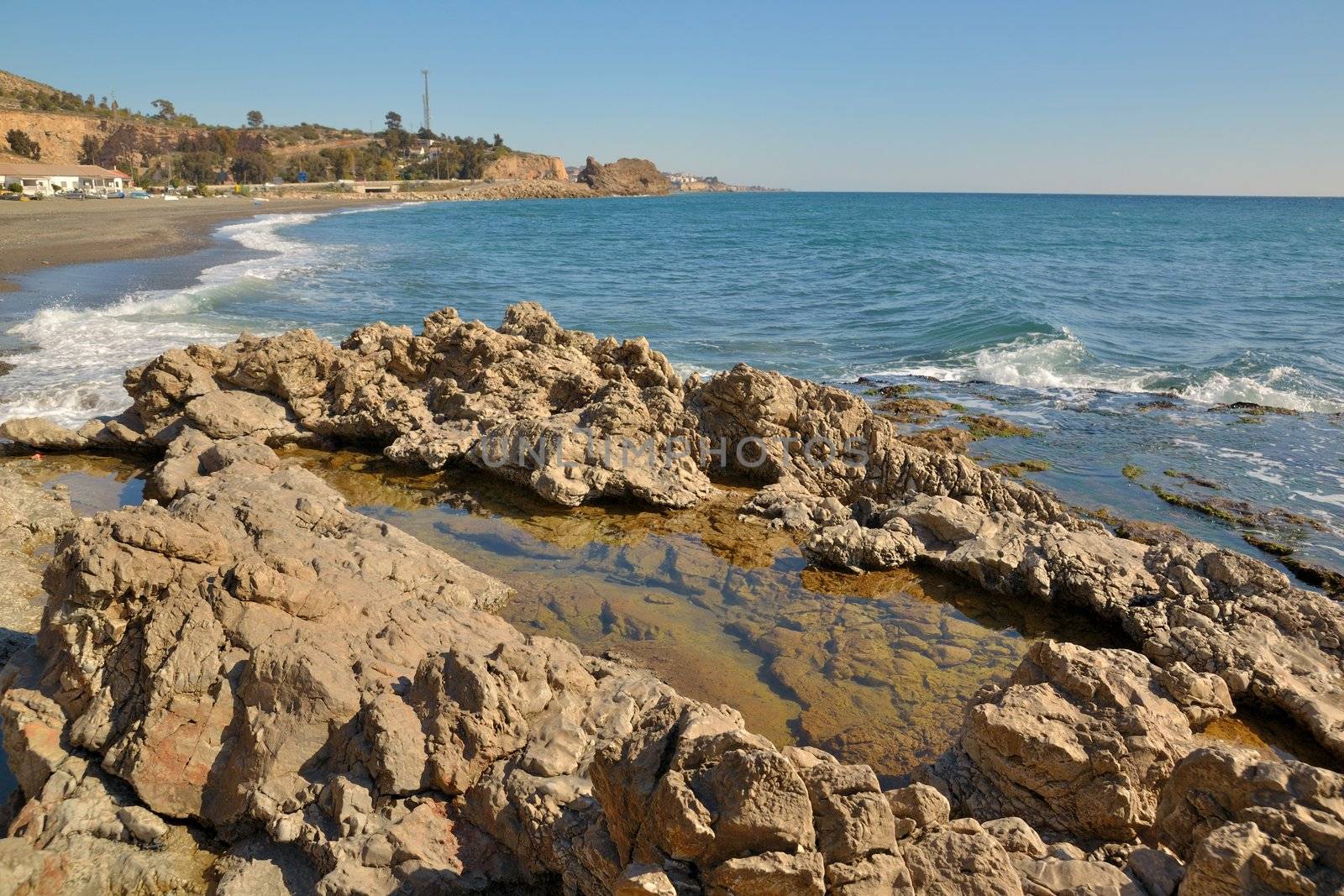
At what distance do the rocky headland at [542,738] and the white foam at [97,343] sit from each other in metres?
4.36

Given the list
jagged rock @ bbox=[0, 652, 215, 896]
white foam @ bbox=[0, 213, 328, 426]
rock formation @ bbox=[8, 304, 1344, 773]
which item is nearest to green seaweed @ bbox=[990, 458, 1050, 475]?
rock formation @ bbox=[8, 304, 1344, 773]

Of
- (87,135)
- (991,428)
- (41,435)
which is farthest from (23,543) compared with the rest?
(87,135)

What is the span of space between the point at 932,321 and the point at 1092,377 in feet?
20.0

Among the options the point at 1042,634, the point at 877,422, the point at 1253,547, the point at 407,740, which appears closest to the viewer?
the point at 407,740

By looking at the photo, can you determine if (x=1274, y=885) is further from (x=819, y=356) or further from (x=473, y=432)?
(x=819, y=356)

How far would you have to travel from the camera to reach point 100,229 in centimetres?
3644

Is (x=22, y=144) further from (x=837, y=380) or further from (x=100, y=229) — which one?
(x=837, y=380)

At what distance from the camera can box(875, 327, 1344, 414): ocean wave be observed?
15117mm

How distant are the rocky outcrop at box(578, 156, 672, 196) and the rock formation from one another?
469 feet

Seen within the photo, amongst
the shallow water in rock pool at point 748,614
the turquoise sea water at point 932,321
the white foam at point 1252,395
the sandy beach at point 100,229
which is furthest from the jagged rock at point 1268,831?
the sandy beach at point 100,229

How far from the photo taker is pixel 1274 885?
8.88 feet

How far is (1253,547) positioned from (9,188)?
2855 inches

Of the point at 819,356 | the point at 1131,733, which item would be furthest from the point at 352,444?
the point at 819,356

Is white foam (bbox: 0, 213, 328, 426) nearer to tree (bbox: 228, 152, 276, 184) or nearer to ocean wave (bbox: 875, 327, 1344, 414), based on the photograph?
ocean wave (bbox: 875, 327, 1344, 414)
